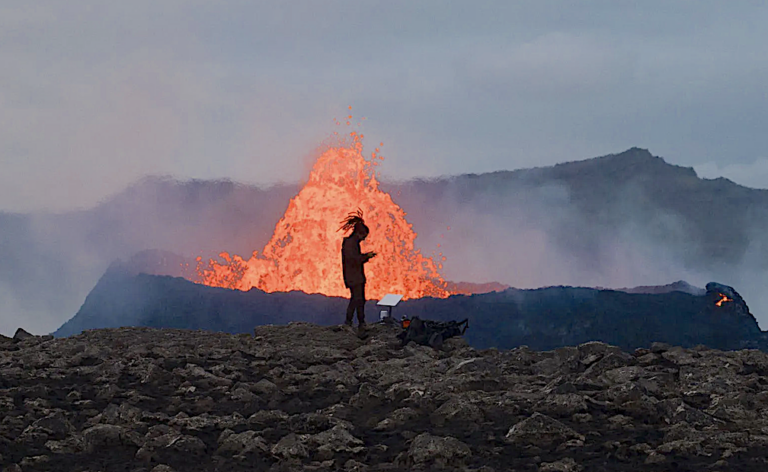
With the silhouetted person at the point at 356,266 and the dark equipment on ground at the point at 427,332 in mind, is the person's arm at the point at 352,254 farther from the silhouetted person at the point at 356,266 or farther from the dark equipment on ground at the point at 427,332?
the dark equipment on ground at the point at 427,332

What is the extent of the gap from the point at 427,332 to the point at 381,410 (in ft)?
20.2

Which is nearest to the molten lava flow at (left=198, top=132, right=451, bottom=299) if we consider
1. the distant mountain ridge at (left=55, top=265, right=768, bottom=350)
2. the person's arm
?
the distant mountain ridge at (left=55, top=265, right=768, bottom=350)

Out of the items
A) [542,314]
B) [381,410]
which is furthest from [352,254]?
[542,314]

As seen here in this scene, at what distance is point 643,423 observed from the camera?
9562 mm

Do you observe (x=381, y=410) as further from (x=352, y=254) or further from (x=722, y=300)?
(x=722, y=300)

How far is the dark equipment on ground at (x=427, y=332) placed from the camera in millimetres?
16281

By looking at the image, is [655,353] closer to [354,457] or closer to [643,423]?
[643,423]

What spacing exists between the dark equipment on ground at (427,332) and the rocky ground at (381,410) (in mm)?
1290

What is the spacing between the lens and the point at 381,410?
10539 millimetres

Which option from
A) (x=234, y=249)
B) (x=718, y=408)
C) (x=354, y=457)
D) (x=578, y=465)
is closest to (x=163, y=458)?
(x=354, y=457)

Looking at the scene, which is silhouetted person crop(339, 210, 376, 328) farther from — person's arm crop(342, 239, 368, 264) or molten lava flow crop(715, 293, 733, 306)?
molten lava flow crop(715, 293, 733, 306)

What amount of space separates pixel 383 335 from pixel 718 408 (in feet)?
26.2

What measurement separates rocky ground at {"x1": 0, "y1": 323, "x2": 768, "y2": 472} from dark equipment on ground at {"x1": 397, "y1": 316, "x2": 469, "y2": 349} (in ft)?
4.23

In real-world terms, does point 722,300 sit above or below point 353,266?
below
